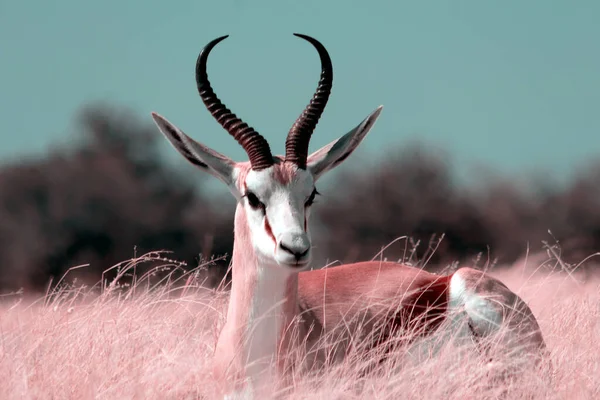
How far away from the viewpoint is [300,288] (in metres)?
8.08

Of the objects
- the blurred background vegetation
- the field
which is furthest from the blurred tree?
the field

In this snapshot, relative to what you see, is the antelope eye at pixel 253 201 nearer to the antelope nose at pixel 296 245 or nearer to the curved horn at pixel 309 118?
the curved horn at pixel 309 118

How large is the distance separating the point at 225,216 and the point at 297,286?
91.5ft

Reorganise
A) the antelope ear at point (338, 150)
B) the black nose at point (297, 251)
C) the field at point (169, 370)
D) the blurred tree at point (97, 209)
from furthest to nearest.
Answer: the blurred tree at point (97, 209) < the antelope ear at point (338, 150) < the field at point (169, 370) < the black nose at point (297, 251)

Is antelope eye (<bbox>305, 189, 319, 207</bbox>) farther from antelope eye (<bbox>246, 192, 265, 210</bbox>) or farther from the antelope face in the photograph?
antelope eye (<bbox>246, 192, 265, 210</bbox>)

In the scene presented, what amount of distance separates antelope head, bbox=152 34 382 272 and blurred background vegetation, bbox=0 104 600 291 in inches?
1011

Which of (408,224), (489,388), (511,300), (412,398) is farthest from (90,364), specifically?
(408,224)

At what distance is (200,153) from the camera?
718 centimetres

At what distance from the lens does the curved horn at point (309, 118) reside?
710 cm

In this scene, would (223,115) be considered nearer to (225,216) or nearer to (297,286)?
(297,286)

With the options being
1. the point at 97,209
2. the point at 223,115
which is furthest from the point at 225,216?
the point at 223,115

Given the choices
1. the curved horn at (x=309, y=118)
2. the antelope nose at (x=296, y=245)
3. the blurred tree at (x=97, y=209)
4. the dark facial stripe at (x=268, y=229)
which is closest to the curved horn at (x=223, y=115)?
the curved horn at (x=309, y=118)

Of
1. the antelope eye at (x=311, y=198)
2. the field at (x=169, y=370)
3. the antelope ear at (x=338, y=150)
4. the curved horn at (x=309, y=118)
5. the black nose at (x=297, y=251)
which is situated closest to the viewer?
the black nose at (x=297, y=251)

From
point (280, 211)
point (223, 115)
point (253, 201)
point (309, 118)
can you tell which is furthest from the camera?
point (223, 115)
